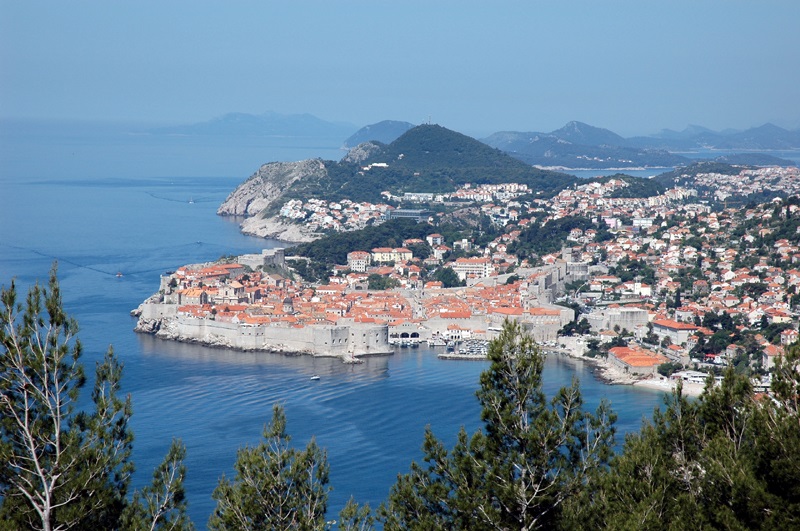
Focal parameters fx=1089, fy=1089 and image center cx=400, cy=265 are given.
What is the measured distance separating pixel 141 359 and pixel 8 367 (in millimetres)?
12552

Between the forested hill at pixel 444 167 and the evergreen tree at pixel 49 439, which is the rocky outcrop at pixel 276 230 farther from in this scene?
the evergreen tree at pixel 49 439

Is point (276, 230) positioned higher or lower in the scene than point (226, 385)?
higher

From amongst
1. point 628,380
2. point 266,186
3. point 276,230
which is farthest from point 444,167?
point 628,380

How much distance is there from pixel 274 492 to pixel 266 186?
36571 millimetres

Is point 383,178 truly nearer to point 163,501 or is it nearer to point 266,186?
point 266,186

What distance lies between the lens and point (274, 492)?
4.89 metres

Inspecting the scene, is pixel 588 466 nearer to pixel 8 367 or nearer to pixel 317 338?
pixel 8 367

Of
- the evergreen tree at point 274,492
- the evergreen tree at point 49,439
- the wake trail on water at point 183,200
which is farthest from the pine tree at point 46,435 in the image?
the wake trail on water at point 183,200

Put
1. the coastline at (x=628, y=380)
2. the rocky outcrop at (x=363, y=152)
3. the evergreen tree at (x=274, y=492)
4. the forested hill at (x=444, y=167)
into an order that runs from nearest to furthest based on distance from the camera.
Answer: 1. the evergreen tree at (x=274, y=492)
2. the coastline at (x=628, y=380)
3. the forested hill at (x=444, y=167)
4. the rocky outcrop at (x=363, y=152)

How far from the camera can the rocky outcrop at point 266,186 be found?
39781 millimetres

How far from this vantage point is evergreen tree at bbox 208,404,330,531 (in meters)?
4.84

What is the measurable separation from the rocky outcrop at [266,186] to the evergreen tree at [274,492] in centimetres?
3371

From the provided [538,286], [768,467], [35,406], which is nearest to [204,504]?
[35,406]

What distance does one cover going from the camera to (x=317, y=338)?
1745cm
